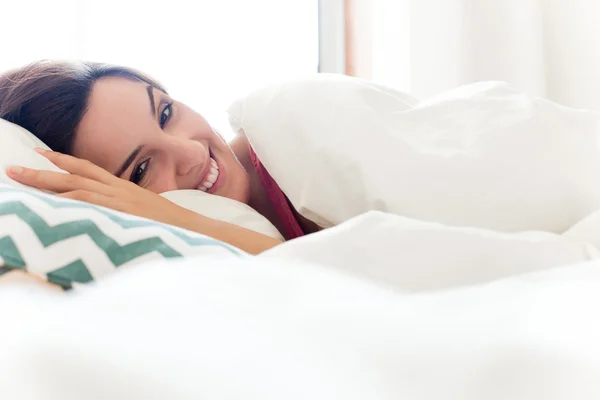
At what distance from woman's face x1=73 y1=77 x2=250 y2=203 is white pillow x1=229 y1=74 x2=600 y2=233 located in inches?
5.2

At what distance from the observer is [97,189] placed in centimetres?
76

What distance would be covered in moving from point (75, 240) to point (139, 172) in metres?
0.51

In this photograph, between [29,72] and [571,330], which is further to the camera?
[29,72]

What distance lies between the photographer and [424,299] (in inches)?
9.9

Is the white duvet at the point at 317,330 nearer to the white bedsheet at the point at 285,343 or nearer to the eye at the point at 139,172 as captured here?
the white bedsheet at the point at 285,343

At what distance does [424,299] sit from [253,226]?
0.54 metres

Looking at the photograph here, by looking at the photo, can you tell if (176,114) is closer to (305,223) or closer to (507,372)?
(305,223)

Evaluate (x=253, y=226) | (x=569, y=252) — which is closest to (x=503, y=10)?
(x=253, y=226)

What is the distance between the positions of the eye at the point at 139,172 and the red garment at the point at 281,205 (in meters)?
0.20

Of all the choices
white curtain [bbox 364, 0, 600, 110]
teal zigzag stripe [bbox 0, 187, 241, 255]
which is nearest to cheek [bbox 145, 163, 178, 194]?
teal zigzag stripe [bbox 0, 187, 241, 255]

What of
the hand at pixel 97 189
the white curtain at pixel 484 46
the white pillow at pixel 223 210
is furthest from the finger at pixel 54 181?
the white curtain at pixel 484 46

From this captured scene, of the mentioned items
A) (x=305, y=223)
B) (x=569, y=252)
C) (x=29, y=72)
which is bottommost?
(x=305, y=223)

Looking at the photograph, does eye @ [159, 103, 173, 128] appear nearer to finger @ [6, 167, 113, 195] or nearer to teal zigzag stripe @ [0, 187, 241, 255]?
finger @ [6, 167, 113, 195]

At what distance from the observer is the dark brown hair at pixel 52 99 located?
893mm
